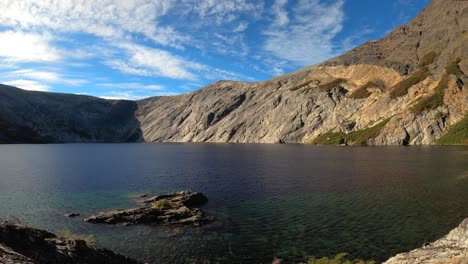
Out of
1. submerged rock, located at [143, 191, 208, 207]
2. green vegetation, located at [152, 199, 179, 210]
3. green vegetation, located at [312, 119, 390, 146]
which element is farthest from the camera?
green vegetation, located at [312, 119, 390, 146]

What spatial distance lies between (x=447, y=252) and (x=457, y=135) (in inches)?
5859

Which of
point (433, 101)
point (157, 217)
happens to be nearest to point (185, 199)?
point (157, 217)

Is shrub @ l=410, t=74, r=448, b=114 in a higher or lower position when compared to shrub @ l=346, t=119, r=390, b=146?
higher

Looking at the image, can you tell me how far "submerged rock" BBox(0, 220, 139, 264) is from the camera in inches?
571

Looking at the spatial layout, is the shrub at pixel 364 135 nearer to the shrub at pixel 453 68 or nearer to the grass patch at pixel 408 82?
the grass patch at pixel 408 82

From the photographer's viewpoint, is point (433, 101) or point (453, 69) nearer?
point (433, 101)

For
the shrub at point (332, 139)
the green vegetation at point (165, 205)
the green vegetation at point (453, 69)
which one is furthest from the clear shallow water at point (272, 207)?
the green vegetation at point (453, 69)

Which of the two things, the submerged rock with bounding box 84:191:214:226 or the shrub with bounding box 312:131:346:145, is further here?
the shrub with bounding box 312:131:346:145

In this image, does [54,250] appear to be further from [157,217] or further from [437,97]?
[437,97]

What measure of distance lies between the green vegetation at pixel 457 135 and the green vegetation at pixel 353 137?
1118 inches

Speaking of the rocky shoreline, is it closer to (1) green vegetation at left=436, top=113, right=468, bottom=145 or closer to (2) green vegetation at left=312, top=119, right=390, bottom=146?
(1) green vegetation at left=436, top=113, right=468, bottom=145

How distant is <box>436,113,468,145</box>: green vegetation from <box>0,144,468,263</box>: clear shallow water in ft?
229

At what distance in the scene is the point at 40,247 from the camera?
15.4 meters

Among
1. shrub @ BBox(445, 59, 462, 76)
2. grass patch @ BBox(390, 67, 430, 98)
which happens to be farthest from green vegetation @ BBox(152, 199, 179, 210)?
shrub @ BBox(445, 59, 462, 76)
